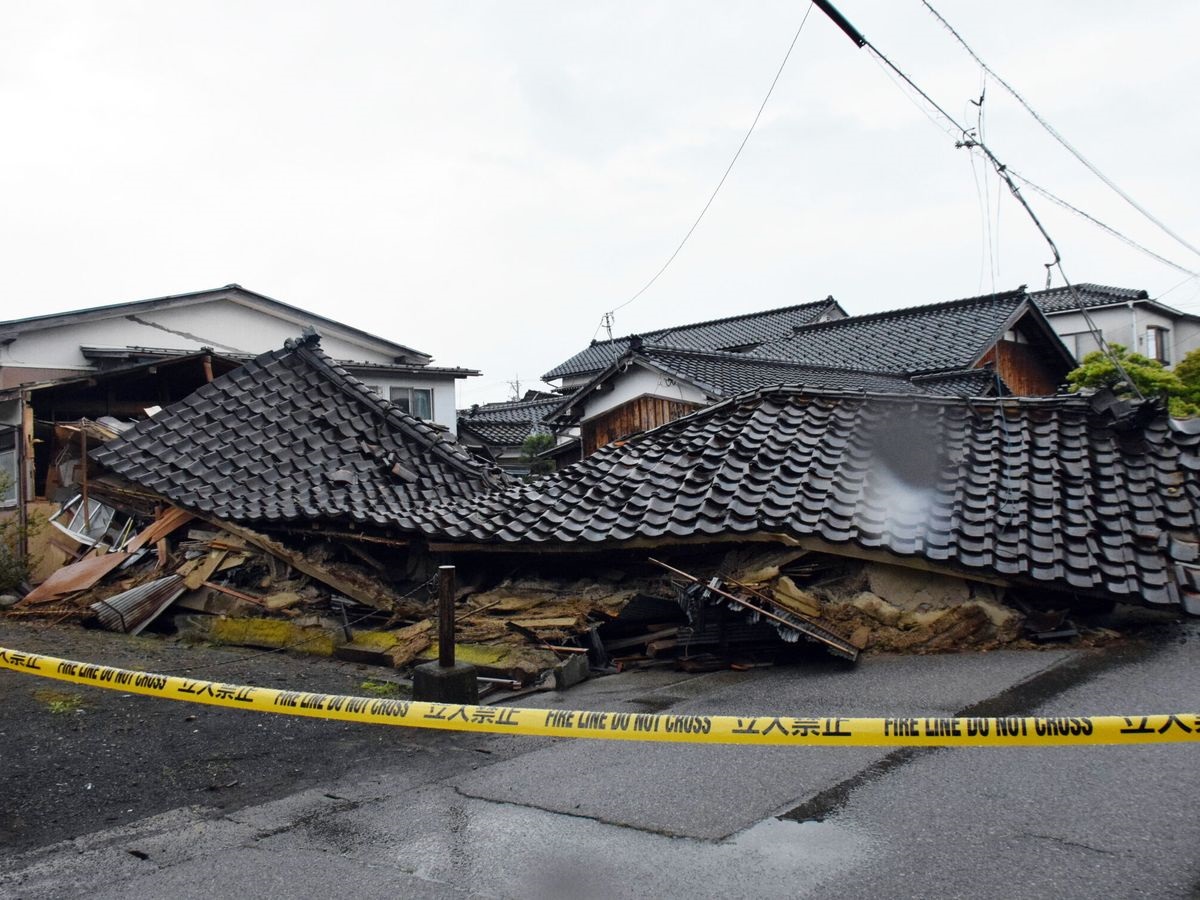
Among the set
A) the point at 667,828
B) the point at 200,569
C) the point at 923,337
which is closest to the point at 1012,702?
the point at 667,828

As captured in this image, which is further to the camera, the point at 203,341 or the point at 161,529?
the point at 203,341

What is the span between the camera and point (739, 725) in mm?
3824

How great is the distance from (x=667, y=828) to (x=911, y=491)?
5.51 m

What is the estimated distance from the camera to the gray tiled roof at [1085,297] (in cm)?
3044

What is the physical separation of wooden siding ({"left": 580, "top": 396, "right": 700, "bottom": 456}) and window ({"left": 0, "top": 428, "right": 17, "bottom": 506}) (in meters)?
10.8

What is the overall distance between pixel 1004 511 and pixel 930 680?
2256mm

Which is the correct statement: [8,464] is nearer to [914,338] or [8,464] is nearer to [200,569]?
[200,569]

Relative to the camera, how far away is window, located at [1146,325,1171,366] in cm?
3102

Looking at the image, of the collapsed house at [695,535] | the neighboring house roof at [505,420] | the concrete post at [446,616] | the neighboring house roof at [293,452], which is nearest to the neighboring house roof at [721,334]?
the neighboring house roof at [505,420]

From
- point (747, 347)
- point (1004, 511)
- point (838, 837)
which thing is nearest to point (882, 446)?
point (1004, 511)

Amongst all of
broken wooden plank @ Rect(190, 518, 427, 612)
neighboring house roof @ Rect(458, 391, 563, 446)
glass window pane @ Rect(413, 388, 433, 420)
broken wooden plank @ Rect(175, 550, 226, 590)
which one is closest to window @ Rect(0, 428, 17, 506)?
broken wooden plank @ Rect(175, 550, 226, 590)

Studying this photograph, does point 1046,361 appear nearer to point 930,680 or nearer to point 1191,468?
point 1191,468

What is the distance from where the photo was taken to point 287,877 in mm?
4020

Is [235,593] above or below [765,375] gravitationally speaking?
below
